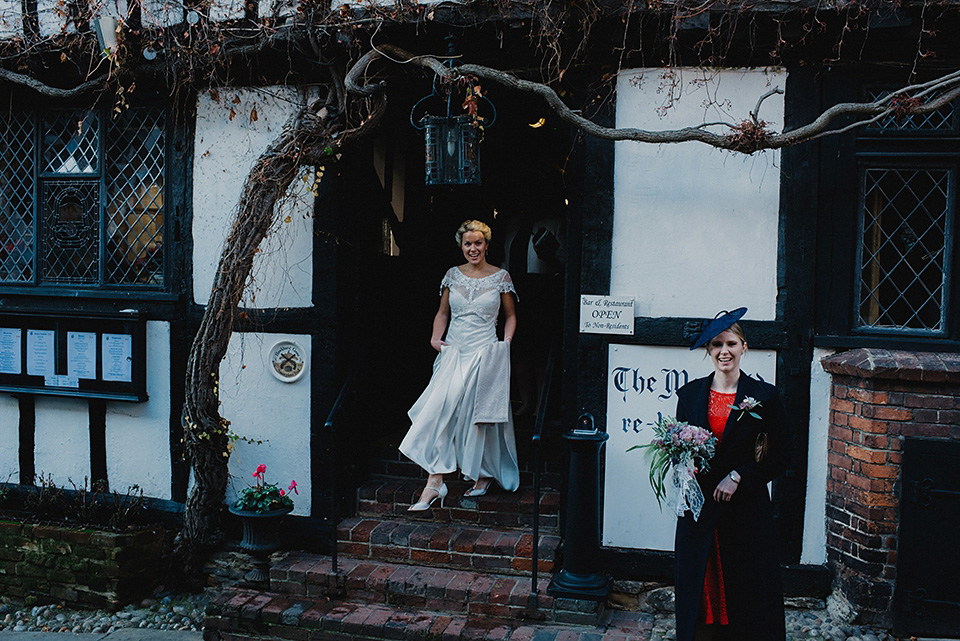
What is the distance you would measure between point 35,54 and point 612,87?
4312 millimetres

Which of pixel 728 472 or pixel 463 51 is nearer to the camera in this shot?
pixel 728 472

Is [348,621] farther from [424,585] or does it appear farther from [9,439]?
[9,439]

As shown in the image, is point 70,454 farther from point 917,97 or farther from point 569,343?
point 917,97

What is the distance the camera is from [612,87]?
16.6 ft

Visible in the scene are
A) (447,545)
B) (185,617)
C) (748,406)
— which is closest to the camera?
(748,406)

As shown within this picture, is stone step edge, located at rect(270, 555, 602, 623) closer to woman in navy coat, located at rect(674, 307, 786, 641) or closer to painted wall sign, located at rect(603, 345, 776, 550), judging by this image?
painted wall sign, located at rect(603, 345, 776, 550)

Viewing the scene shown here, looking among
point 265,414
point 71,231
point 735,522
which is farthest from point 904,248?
point 71,231

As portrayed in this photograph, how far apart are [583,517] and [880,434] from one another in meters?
1.83

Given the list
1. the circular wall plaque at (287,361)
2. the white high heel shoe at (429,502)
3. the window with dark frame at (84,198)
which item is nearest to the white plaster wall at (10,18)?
the window with dark frame at (84,198)

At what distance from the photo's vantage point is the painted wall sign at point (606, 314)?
5.04 metres

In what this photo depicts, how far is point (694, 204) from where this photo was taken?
196 inches

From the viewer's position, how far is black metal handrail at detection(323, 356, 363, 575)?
515cm

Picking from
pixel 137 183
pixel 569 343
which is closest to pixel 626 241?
pixel 569 343

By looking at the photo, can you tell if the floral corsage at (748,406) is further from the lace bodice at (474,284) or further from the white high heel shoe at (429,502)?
the white high heel shoe at (429,502)
